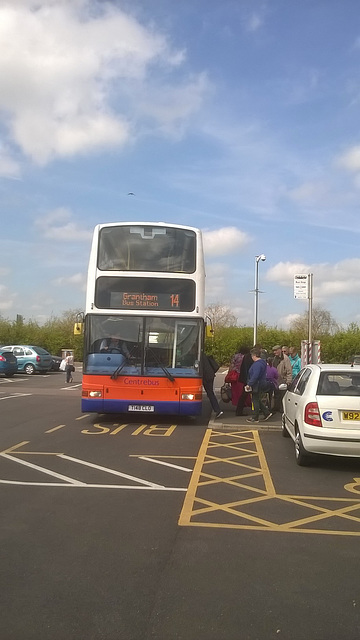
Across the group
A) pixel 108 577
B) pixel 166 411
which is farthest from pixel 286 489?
pixel 166 411

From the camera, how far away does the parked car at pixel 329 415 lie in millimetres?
8328

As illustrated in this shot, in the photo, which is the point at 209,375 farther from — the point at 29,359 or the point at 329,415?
the point at 29,359

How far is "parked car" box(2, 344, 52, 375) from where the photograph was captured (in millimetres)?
35312

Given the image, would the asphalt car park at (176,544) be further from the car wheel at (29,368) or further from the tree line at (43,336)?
the tree line at (43,336)

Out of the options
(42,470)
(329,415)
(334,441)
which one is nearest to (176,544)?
(42,470)

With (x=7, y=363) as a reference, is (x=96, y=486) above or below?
below

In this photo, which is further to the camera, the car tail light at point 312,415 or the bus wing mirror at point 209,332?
the bus wing mirror at point 209,332

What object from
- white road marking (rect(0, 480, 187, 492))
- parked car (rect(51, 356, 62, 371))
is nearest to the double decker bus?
white road marking (rect(0, 480, 187, 492))

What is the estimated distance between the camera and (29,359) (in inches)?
1391

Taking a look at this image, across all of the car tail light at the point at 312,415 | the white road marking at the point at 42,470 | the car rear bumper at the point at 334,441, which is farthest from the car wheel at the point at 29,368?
the car rear bumper at the point at 334,441

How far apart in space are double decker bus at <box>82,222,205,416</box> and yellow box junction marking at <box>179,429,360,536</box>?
3.73 metres

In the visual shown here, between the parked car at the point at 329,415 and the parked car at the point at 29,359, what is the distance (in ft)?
91.9

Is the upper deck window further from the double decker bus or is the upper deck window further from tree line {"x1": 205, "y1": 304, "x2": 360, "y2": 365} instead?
tree line {"x1": 205, "y1": 304, "x2": 360, "y2": 365}

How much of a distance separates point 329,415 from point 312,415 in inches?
9.3
